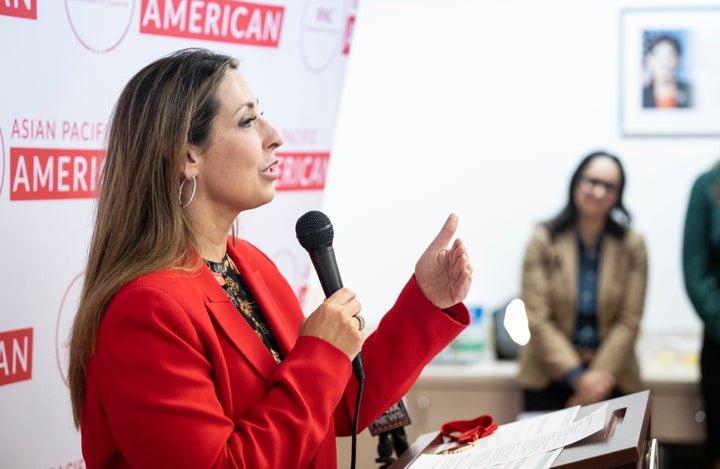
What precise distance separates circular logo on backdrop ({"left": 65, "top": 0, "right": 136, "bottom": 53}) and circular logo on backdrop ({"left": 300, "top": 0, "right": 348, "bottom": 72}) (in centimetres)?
81

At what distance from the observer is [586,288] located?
14.5 feet

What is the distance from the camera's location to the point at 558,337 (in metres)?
4.36

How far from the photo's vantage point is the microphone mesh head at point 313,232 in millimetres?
1670

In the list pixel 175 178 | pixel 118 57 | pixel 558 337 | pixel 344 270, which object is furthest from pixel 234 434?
pixel 344 270

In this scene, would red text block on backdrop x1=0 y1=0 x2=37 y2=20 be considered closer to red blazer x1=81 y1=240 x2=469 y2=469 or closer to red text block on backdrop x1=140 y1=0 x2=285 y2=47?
red text block on backdrop x1=140 y1=0 x2=285 y2=47

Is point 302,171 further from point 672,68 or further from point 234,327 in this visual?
point 672,68

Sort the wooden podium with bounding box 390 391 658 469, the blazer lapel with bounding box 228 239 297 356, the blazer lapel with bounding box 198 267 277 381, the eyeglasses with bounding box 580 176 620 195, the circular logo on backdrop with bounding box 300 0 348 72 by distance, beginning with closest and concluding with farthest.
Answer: the wooden podium with bounding box 390 391 658 469, the blazer lapel with bounding box 198 267 277 381, the blazer lapel with bounding box 228 239 297 356, the circular logo on backdrop with bounding box 300 0 348 72, the eyeglasses with bounding box 580 176 620 195

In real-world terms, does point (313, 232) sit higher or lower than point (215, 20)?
lower

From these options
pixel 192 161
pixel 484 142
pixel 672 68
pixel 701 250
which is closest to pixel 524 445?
pixel 192 161

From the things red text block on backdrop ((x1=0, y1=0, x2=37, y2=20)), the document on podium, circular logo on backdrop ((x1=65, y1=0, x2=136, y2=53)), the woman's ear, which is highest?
circular logo on backdrop ((x1=65, y1=0, x2=136, y2=53))

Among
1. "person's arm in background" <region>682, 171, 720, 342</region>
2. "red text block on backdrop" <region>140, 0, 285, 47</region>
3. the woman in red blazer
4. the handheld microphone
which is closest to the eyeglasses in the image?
"person's arm in background" <region>682, 171, 720, 342</region>

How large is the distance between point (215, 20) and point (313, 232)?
1.06m

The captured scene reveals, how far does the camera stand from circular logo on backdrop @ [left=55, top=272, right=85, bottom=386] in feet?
6.82

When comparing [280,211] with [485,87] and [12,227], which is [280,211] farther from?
[485,87]
